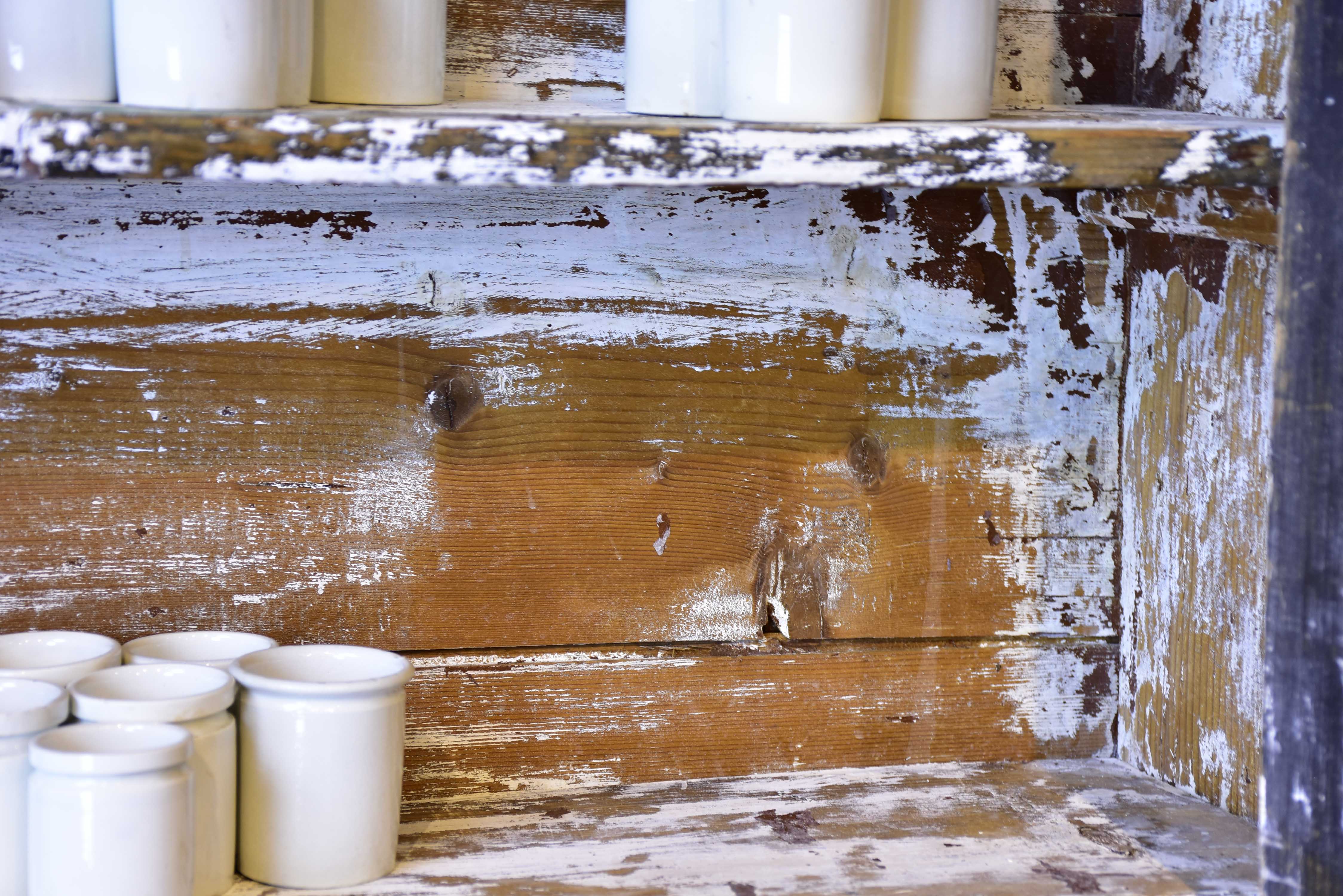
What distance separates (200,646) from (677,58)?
1.48 ft

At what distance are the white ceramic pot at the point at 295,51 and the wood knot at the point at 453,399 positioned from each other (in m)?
0.22

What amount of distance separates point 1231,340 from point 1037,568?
215 millimetres

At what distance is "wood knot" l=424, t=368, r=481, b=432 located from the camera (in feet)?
2.66

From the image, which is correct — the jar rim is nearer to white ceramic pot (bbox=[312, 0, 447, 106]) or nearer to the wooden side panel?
white ceramic pot (bbox=[312, 0, 447, 106])

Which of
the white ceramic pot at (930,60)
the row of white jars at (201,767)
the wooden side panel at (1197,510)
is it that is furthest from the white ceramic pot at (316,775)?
the wooden side panel at (1197,510)

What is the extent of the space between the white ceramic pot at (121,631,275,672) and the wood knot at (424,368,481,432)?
0.18 metres

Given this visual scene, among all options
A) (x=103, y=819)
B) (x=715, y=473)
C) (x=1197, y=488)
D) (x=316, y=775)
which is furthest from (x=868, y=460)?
(x=103, y=819)

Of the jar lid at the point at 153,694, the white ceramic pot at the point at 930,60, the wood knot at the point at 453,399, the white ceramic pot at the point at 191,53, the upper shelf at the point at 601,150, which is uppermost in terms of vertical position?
the white ceramic pot at the point at 930,60

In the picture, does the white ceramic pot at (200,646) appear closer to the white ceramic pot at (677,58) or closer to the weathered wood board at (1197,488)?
the white ceramic pot at (677,58)

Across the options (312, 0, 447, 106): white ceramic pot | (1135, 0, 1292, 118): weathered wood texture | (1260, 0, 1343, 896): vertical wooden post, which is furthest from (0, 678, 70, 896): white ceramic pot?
(1135, 0, 1292, 118): weathered wood texture

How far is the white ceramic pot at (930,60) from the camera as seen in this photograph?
2.21ft

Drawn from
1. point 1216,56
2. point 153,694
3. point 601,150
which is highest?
point 1216,56

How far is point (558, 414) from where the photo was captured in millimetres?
830

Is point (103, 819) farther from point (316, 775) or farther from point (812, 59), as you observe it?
point (812, 59)
